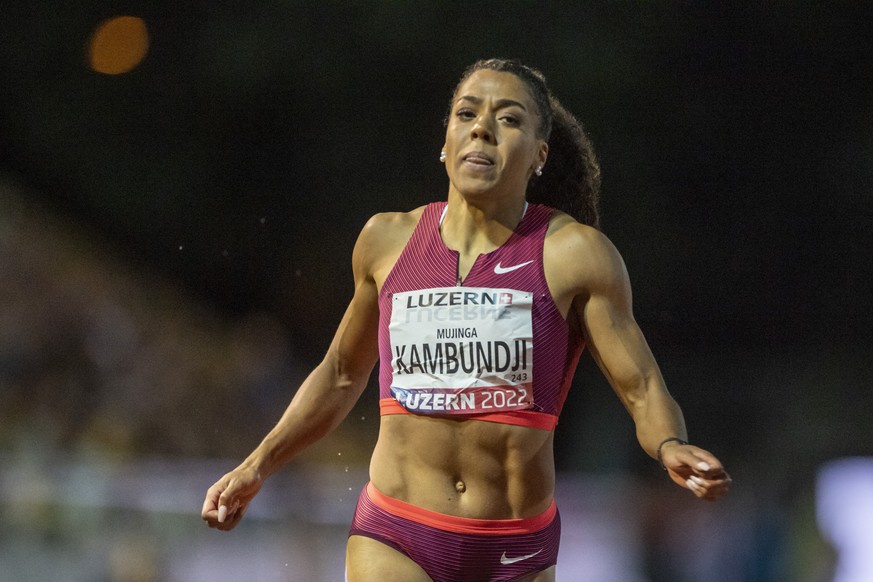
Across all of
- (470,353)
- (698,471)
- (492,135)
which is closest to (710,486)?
(698,471)

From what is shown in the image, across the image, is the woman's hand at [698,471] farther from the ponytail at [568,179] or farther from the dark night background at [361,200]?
the dark night background at [361,200]

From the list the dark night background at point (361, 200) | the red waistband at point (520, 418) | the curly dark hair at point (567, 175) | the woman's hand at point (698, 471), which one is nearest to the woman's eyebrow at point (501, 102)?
the curly dark hair at point (567, 175)

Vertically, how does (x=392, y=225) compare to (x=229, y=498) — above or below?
above

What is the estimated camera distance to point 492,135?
2.72 meters

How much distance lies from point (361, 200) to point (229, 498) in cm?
373

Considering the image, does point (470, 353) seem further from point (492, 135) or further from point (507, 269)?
point (492, 135)

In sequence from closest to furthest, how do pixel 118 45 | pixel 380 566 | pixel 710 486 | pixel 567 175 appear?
pixel 710 486 → pixel 380 566 → pixel 567 175 → pixel 118 45

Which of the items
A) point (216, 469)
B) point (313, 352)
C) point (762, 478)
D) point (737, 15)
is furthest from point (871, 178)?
point (216, 469)

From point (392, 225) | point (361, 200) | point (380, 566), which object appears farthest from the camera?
point (361, 200)

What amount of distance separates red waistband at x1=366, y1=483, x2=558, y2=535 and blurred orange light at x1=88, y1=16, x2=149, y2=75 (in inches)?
182

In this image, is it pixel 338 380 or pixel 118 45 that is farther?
pixel 118 45

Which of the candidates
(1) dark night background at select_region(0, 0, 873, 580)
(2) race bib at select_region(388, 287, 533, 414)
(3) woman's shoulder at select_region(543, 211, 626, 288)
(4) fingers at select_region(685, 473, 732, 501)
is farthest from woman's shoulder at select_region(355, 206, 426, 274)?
(1) dark night background at select_region(0, 0, 873, 580)

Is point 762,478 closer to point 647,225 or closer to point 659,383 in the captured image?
point 647,225

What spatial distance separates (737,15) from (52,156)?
4.01m
